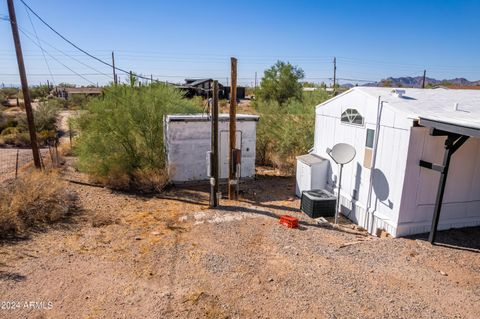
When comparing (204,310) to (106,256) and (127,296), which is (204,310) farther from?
(106,256)

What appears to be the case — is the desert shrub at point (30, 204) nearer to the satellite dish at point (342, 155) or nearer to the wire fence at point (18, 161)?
the wire fence at point (18, 161)

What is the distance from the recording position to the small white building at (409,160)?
6.54 m

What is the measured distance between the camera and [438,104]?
7594mm

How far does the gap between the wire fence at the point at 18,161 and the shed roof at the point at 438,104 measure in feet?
37.6

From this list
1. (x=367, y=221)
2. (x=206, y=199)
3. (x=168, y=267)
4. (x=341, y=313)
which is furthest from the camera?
(x=206, y=199)

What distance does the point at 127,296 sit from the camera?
4867 millimetres

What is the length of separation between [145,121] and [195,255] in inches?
252

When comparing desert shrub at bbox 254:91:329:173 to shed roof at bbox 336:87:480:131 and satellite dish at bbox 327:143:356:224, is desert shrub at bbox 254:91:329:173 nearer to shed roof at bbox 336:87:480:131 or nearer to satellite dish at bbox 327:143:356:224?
shed roof at bbox 336:87:480:131

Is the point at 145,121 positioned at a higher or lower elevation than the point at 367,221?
higher

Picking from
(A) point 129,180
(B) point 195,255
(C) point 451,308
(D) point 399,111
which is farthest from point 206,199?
(C) point 451,308

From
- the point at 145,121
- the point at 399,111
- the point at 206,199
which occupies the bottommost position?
the point at 206,199

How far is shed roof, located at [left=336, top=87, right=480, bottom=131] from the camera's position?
6195 millimetres

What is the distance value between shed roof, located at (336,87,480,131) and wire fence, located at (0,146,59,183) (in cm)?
1146

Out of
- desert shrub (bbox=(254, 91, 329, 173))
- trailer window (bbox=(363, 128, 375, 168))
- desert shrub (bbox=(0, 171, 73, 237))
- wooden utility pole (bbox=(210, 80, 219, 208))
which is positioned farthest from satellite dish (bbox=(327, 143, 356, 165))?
desert shrub (bbox=(0, 171, 73, 237))
